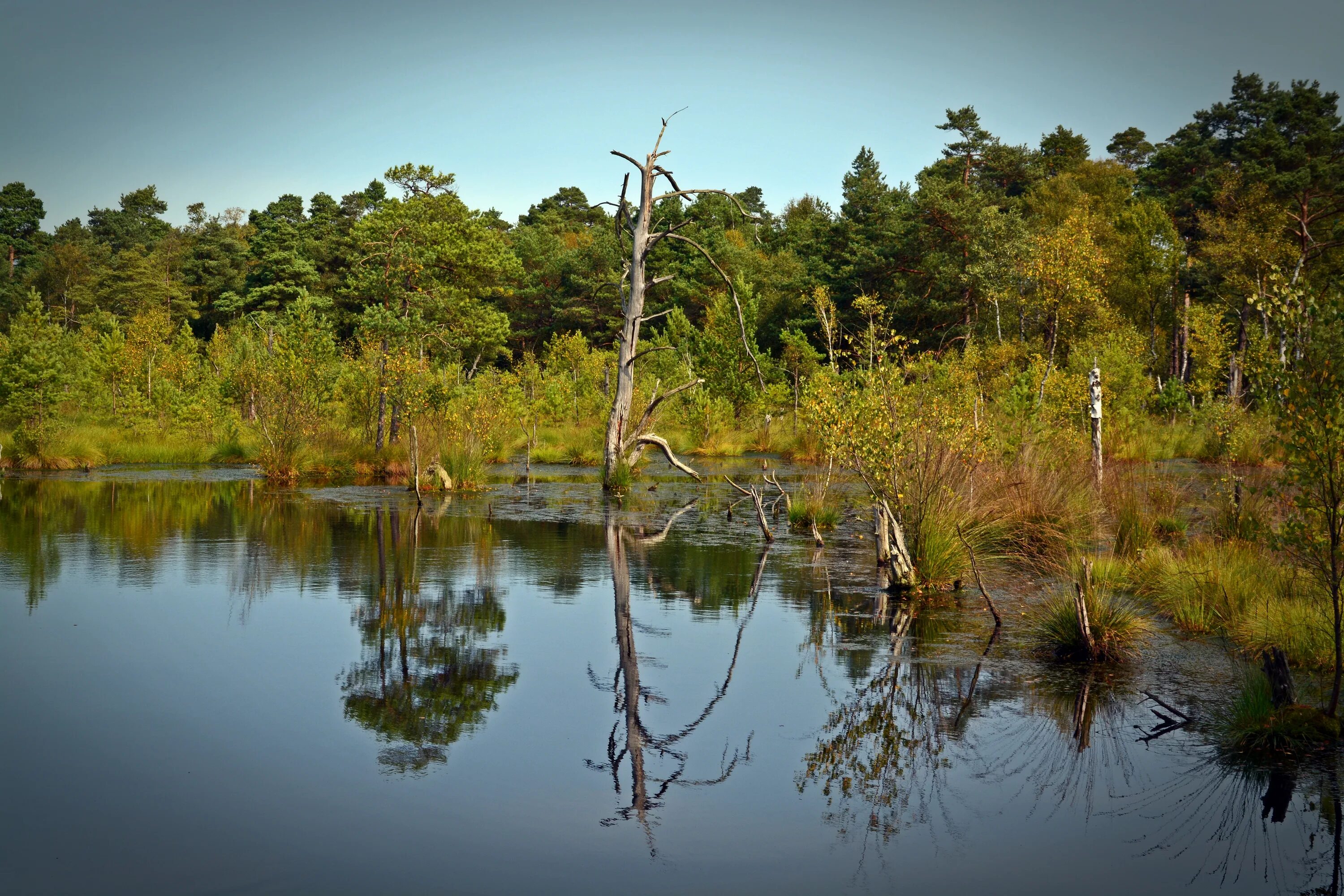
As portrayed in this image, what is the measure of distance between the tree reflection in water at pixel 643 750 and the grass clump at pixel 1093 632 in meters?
3.01

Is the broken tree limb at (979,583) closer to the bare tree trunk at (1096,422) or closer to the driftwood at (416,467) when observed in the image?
the bare tree trunk at (1096,422)

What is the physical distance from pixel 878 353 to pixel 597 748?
963cm

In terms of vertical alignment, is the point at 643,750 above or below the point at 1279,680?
below

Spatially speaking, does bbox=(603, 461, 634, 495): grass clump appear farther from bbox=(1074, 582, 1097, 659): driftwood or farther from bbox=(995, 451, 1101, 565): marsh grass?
bbox=(1074, 582, 1097, 659): driftwood

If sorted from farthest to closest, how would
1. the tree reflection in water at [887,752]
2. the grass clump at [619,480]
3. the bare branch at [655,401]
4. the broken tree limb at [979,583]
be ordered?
the grass clump at [619,480] → the bare branch at [655,401] → the broken tree limb at [979,583] → the tree reflection in water at [887,752]

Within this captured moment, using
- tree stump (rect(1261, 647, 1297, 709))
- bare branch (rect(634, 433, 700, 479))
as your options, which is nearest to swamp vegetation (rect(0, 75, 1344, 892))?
tree stump (rect(1261, 647, 1297, 709))

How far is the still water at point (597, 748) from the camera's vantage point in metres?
5.98

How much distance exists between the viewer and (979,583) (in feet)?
36.2

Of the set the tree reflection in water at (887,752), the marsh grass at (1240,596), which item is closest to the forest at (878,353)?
the marsh grass at (1240,596)

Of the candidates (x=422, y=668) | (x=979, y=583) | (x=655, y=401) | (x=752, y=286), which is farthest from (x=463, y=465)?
(x=752, y=286)

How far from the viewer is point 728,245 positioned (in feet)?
196

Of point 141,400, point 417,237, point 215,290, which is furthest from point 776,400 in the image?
point 215,290

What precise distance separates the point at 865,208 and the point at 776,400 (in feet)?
60.8

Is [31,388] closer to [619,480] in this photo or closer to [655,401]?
[619,480]
